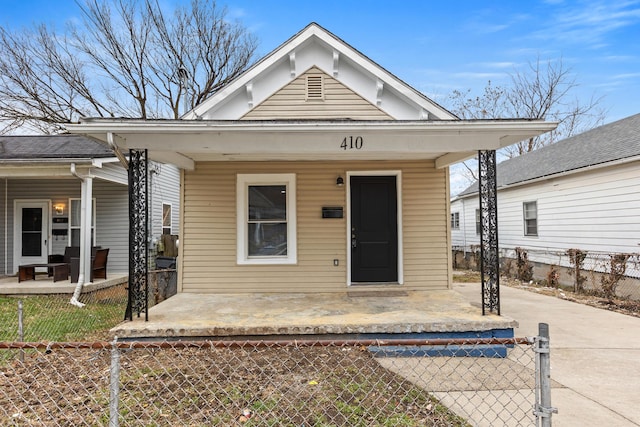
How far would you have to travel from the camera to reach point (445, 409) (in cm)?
307

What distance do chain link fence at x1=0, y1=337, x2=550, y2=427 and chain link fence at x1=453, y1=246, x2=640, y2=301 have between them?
5241mm

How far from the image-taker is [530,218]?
1220cm

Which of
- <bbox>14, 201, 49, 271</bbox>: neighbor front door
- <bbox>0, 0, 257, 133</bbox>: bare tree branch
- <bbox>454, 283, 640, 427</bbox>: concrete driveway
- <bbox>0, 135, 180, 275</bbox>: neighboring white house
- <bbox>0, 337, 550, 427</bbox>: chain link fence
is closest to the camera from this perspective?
<bbox>0, 337, 550, 427</bbox>: chain link fence

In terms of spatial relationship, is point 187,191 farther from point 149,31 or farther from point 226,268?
point 149,31

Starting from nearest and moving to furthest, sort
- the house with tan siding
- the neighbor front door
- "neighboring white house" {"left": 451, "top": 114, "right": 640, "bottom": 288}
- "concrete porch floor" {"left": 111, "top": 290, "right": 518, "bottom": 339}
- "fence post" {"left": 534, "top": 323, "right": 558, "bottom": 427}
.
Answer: "fence post" {"left": 534, "top": 323, "right": 558, "bottom": 427} → "concrete porch floor" {"left": 111, "top": 290, "right": 518, "bottom": 339} → the house with tan siding → "neighboring white house" {"left": 451, "top": 114, "right": 640, "bottom": 288} → the neighbor front door

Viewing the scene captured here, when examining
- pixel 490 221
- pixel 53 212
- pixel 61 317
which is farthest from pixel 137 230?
pixel 53 212

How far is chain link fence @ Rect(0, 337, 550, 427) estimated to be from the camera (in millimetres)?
2893

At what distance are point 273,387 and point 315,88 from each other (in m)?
5.15

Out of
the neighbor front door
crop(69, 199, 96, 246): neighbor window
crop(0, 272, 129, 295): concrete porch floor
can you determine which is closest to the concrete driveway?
crop(0, 272, 129, 295): concrete porch floor

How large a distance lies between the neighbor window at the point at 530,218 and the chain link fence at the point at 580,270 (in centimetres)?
67

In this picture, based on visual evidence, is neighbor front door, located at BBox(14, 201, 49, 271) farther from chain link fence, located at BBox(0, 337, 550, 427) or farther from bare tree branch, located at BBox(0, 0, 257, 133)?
bare tree branch, located at BBox(0, 0, 257, 133)

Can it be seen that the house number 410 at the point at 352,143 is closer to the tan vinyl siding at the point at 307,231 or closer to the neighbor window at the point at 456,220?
the tan vinyl siding at the point at 307,231

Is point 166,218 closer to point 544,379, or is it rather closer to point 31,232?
point 31,232

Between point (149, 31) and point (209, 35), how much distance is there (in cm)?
287
